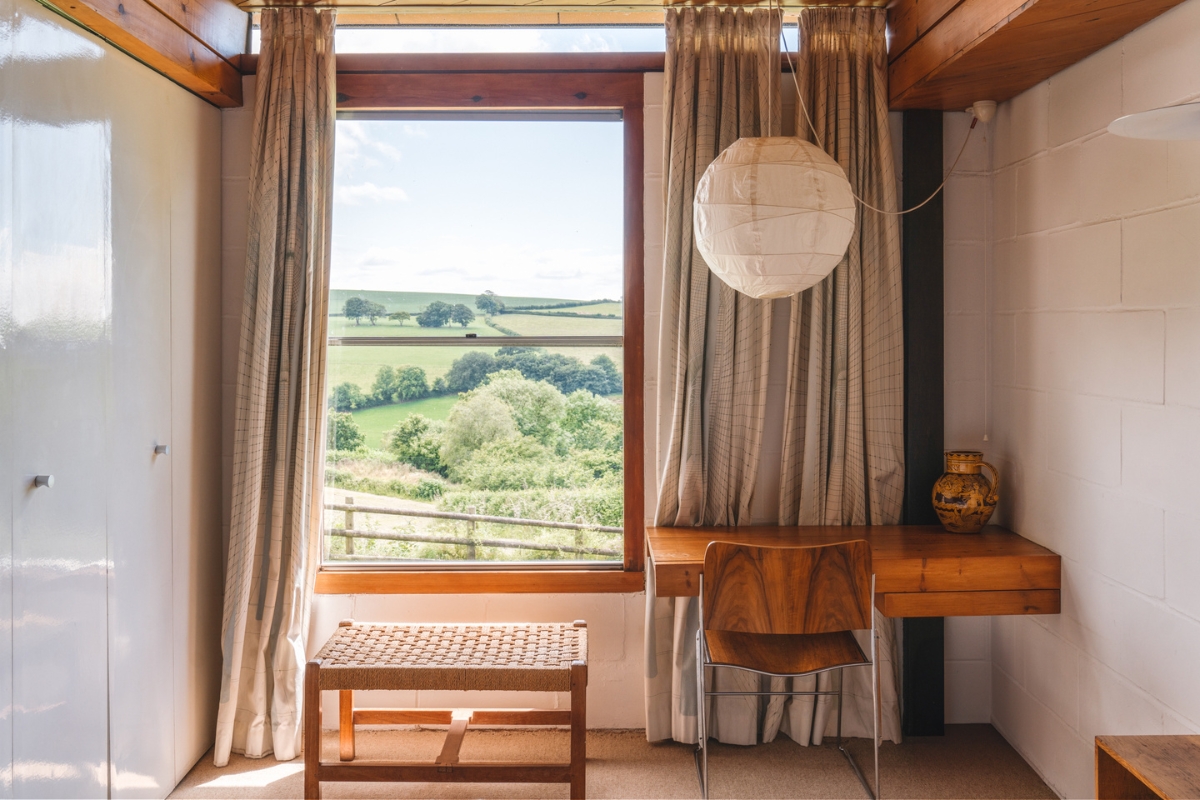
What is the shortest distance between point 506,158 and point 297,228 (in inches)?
30.7

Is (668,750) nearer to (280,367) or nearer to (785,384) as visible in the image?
(785,384)

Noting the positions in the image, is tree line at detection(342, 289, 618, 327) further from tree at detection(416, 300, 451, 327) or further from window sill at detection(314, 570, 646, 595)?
window sill at detection(314, 570, 646, 595)

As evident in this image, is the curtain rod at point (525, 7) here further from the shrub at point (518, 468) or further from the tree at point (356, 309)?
the shrub at point (518, 468)

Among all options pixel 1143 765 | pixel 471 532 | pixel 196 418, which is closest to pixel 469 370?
pixel 471 532

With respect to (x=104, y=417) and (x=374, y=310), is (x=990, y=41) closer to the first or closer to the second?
(x=374, y=310)

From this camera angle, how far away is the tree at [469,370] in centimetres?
314

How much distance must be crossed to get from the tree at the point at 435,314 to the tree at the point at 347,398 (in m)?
0.34

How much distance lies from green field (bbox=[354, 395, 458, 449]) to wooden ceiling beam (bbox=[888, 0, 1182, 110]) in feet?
6.31

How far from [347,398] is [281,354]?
31 centimetres

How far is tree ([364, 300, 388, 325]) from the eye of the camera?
3.12 meters

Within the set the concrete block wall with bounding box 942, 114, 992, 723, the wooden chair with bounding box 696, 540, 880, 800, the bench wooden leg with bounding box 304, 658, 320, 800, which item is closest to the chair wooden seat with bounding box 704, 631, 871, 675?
the wooden chair with bounding box 696, 540, 880, 800

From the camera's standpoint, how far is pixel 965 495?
2.82 m

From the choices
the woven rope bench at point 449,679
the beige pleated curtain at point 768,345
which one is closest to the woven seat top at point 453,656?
the woven rope bench at point 449,679

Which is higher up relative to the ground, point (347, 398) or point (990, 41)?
point (990, 41)
